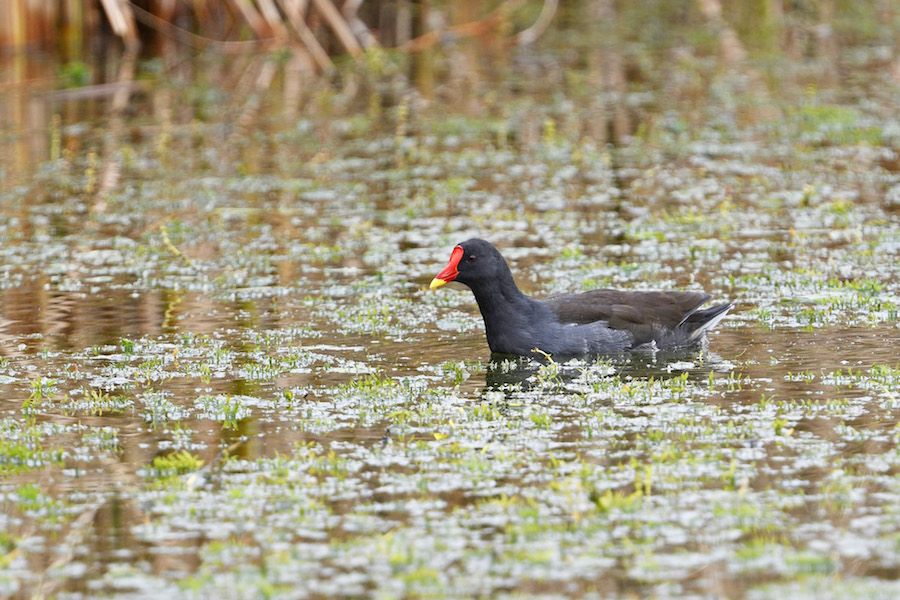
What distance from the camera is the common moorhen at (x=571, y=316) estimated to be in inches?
352

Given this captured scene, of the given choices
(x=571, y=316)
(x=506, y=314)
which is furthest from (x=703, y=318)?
(x=506, y=314)

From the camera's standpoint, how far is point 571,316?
29.8 feet

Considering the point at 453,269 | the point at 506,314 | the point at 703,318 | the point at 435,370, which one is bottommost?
the point at 435,370

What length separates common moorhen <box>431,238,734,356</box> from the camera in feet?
29.3

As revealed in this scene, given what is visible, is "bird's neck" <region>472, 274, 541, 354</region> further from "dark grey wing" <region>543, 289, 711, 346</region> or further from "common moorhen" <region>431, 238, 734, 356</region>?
"dark grey wing" <region>543, 289, 711, 346</region>

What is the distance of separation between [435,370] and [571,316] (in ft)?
3.68

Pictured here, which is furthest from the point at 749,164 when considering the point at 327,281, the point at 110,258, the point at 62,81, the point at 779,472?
the point at 62,81

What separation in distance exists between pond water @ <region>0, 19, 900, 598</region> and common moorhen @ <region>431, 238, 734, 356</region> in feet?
0.64

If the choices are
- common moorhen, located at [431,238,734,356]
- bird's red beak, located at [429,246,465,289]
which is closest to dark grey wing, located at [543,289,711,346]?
common moorhen, located at [431,238,734,356]

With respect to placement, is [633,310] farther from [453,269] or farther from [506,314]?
[453,269]

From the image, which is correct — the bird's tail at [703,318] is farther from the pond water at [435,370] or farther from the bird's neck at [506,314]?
the bird's neck at [506,314]

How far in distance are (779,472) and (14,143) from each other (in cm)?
1220

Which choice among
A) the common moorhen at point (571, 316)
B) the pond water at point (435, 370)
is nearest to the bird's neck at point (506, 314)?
the common moorhen at point (571, 316)

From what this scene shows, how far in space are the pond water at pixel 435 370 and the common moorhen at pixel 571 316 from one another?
19 centimetres
